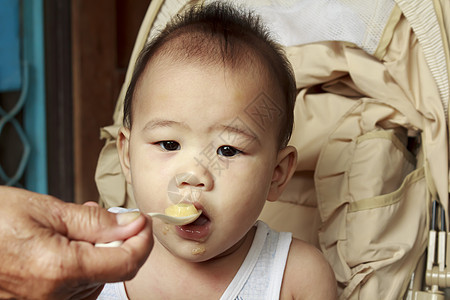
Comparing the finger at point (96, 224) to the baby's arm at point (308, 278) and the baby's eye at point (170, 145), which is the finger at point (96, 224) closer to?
the baby's eye at point (170, 145)

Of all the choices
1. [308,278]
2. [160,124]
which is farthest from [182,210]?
[308,278]

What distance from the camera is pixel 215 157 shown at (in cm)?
93

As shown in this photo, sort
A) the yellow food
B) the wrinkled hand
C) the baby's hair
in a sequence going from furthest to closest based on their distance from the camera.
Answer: the baby's hair → the yellow food → the wrinkled hand

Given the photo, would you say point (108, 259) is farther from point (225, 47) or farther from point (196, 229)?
point (225, 47)

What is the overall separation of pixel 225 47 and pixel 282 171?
0.91 feet

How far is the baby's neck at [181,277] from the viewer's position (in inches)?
42.6

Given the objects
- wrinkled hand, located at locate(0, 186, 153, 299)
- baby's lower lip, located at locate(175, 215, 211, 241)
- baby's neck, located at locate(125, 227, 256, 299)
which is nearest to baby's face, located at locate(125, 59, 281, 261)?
baby's lower lip, located at locate(175, 215, 211, 241)

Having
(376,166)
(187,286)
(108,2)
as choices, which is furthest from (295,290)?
(108,2)

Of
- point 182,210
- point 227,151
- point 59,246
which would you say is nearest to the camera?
point 59,246

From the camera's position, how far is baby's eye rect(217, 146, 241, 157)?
3.10 feet

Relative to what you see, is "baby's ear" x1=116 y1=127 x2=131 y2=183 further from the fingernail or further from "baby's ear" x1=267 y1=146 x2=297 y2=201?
the fingernail

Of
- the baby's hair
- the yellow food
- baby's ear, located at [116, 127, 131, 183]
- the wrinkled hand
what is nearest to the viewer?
the wrinkled hand

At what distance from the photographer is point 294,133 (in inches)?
54.3

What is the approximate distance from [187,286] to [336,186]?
439 mm
